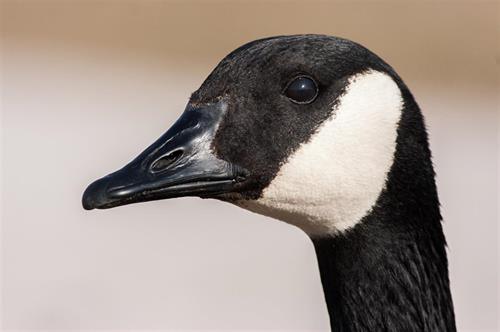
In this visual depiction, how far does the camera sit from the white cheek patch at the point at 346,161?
9.28ft

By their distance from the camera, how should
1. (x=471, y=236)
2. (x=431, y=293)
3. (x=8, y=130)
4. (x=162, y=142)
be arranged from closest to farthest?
(x=162, y=142), (x=431, y=293), (x=471, y=236), (x=8, y=130)

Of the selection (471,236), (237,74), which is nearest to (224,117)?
(237,74)

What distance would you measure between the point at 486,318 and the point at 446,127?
4.06 meters

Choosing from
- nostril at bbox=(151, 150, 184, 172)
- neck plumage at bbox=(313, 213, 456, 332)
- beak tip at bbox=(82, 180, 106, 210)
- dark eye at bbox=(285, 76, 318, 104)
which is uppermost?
dark eye at bbox=(285, 76, 318, 104)

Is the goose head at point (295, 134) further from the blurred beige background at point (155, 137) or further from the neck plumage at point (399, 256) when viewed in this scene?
the blurred beige background at point (155, 137)

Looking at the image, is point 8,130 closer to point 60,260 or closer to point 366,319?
point 60,260

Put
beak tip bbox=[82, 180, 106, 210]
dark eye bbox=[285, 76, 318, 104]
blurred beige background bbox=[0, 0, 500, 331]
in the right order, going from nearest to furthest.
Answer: beak tip bbox=[82, 180, 106, 210], dark eye bbox=[285, 76, 318, 104], blurred beige background bbox=[0, 0, 500, 331]

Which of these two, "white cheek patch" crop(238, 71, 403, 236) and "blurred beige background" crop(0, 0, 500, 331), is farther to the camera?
"blurred beige background" crop(0, 0, 500, 331)

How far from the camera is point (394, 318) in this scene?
117 inches

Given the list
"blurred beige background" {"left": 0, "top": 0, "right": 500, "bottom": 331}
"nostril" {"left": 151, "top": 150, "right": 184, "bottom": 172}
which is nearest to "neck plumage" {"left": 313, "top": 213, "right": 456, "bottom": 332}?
"nostril" {"left": 151, "top": 150, "right": 184, "bottom": 172}

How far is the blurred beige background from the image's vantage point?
7.55 m

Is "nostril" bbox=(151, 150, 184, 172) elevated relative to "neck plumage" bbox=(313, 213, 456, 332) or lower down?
elevated

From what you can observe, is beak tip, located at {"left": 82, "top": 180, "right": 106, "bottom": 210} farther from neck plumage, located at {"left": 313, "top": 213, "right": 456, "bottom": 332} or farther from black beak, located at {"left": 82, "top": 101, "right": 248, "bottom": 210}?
neck plumage, located at {"left": 313, "top": 213, "right": 456, "bottom": 332}

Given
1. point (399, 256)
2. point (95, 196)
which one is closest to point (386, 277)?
point (399, 256)
